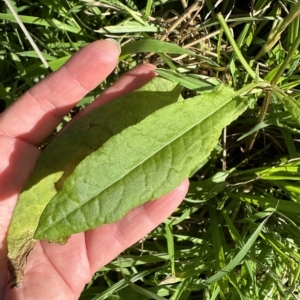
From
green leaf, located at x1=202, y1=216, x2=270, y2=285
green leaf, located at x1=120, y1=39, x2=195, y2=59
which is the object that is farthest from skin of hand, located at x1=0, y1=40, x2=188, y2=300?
green leaf, located at x1=202, y1=216, x2=270, y2=285

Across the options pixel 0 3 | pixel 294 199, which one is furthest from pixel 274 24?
pixel 0 3

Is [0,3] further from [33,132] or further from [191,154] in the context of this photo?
[191,154]

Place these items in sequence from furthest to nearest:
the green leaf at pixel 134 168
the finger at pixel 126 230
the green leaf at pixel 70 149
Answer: the finger at pixel 126 230
the green leaf at pixel 70 149
the green leaf at pixel 134 168

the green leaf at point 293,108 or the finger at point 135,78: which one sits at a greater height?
the finger at point 135,78

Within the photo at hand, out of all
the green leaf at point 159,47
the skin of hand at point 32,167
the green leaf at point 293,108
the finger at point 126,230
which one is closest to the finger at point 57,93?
the skin of hand at point 32,167

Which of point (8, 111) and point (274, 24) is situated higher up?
point (8, 111)

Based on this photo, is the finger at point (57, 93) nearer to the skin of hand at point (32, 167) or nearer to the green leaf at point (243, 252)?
the skin of hand at point (32, 167)
